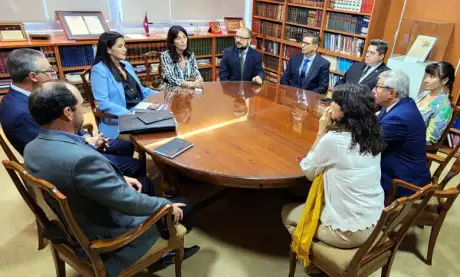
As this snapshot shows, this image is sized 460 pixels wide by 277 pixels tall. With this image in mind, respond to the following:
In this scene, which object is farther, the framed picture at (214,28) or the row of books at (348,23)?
the framed picture at (214,28)

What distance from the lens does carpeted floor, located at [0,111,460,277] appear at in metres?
1.91

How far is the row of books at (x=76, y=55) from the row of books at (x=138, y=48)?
17.8 inches

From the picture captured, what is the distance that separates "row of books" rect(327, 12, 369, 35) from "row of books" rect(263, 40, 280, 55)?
3.34ft

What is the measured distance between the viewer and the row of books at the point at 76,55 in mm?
3912

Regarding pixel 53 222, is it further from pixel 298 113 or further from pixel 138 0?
pixel 138 0

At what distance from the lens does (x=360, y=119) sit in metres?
1.47

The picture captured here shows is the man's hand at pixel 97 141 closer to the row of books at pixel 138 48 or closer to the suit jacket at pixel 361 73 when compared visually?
the suit jacket at pixel 361 73

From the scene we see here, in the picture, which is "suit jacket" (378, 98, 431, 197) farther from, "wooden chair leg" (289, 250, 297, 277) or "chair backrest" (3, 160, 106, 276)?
"chair backrest" (3, 160, 106, 276)

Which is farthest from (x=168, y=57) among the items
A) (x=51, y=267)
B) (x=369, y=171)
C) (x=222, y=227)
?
(x=369, y=171)

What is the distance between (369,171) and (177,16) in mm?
4191

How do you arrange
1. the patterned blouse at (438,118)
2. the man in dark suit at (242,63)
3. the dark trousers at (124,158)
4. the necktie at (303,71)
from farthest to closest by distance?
the man in dark suit at (242,63)
the necktie at (303,71)
the patterned blouse at (438,118)
the dark trousers at (124,158)

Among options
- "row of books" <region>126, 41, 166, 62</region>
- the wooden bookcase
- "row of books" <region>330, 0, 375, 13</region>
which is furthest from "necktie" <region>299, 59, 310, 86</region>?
"row of books" <region>126, 41, 166, 62</region>

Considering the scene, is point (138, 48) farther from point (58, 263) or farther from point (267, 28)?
point (58, 263)

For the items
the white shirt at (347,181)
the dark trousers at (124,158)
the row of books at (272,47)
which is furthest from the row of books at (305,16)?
the white shirt at (347,181)
